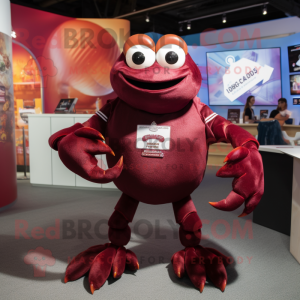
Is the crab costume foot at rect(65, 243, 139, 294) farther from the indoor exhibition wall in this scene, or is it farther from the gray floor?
the indoor exhibition wall

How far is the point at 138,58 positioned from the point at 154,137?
39 centimetres

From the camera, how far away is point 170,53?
4.76 ft

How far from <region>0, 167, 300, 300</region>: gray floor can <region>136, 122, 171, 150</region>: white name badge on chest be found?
81 cm

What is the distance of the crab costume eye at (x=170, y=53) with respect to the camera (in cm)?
146

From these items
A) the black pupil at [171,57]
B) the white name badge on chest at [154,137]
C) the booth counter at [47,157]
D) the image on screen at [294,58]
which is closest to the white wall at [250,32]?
the image on screen at [294,58]

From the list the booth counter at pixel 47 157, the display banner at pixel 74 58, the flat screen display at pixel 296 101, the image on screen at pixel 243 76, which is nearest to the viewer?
the booth counter at pixel 47 157

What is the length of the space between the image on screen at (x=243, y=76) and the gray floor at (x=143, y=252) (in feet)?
14.4

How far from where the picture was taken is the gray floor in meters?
1.66

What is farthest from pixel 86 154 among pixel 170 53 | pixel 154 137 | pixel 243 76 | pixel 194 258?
pixel 243 76

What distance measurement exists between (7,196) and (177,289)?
88.2 inches

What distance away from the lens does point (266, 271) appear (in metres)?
1.91

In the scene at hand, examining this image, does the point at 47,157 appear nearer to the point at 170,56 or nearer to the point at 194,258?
the point at 194,258

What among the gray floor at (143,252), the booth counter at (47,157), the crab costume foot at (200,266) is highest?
the booth counter at (47,157)

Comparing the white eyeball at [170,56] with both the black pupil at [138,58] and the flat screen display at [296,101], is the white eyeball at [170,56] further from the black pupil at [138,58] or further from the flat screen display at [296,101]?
the flat screen display at [296,101]
